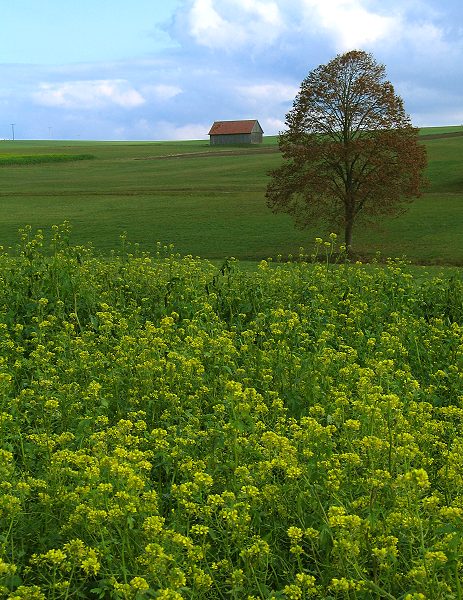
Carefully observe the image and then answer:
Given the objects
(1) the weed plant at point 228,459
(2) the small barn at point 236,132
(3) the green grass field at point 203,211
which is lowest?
(3) the green grass field at point 203,211

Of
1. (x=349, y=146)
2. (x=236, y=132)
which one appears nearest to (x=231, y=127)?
(x=236, y=132)

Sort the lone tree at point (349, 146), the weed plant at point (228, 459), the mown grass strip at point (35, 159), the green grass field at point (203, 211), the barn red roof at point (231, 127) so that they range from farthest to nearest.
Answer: the barn red roof at point (231, 127)
the mown grass strip at point (35, 159)
the green grass field at point (203, 211)
the lone tree at point (349, 146)
the weed plant at point (228, 459)

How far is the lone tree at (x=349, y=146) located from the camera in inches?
1289

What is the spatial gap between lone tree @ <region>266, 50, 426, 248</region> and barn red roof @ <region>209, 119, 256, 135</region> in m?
95.9

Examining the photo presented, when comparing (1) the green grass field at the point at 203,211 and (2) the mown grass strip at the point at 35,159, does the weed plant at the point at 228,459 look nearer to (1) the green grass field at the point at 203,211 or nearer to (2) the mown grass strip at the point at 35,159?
(1) the green grass field at the point at 203,211

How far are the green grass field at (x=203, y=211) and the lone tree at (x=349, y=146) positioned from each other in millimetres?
2426

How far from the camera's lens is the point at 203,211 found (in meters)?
46.9

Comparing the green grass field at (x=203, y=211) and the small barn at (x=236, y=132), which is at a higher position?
the small barn at (x=236, y=132)

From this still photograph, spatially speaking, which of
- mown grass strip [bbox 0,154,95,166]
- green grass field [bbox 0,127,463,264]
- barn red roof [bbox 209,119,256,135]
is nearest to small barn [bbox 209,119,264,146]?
barn red roof [bbox 209,119,256,135]

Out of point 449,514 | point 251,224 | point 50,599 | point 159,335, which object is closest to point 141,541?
point 50,599

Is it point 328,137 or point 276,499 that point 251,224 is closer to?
point 328,137

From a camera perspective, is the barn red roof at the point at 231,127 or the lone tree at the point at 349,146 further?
the barn red roof at the point at 231,127

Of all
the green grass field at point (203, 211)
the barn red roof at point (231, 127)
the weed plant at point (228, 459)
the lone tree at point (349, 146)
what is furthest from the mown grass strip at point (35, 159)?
the weed plant at point (228, 459)

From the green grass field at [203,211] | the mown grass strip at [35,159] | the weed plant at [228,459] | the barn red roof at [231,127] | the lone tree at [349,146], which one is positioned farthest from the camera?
the barn red roof at [231,127]
